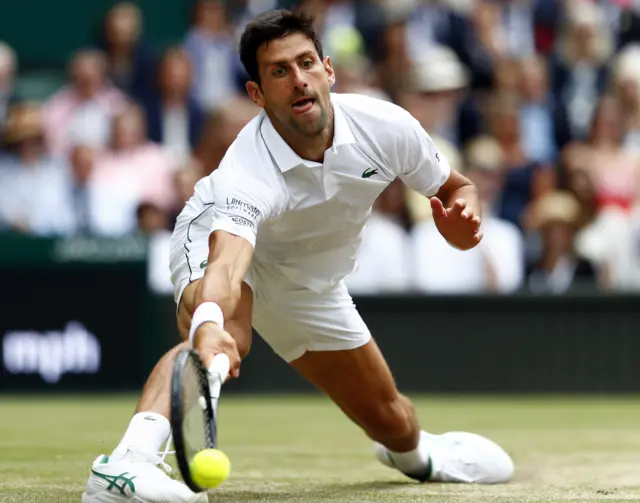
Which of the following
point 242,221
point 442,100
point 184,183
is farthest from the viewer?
point 442,100

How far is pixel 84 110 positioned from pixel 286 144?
678cm

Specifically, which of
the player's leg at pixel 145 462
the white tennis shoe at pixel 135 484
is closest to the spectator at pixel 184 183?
the player's leg at pixel 145 462

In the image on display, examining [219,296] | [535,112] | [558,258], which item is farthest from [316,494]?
[535,112]

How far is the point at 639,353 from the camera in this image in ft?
32.8

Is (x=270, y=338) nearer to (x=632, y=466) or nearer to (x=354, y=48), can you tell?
(x=632, y=466)

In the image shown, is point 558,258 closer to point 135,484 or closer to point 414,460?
point 414,460

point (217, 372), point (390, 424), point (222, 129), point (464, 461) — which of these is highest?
point (222, 129)

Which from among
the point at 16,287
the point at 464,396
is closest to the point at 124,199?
the point at 16,287

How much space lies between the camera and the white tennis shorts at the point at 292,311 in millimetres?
5203

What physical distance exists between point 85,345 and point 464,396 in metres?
2.95

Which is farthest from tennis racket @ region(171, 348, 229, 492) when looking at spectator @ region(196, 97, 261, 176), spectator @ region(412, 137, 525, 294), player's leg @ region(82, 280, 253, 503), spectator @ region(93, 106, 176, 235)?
spectator @ region(93, 106, 176, 235)

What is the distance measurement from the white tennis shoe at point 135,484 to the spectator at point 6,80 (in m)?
7.54

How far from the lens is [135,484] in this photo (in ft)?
14.0

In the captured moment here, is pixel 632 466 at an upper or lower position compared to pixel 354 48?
lower
